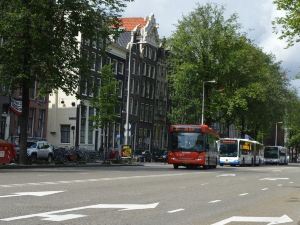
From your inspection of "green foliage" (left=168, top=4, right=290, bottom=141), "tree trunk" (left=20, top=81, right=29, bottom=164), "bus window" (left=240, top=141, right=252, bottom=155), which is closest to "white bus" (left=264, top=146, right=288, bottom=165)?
"green foliage" (left=168, top=4, right=290, bottom=141)

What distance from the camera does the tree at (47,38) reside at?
3631 centimetres

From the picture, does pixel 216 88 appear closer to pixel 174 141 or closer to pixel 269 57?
pixel 269 57

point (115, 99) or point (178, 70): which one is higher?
point (178, 70)

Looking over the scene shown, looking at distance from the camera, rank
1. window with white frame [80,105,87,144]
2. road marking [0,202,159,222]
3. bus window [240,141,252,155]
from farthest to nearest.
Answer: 1. window with white frame [80,105,87,144]
2. bus window [240,141,252,155]
3. road marking [0,202,159,222]

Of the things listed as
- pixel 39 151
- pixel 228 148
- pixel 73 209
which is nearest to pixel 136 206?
pixel 73 209

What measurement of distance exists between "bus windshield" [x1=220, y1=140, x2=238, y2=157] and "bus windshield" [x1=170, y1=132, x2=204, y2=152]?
80.1 feet

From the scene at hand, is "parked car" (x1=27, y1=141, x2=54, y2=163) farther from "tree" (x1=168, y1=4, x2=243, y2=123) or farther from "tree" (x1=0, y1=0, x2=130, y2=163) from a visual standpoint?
"tree" (x1=168, y1=4, x2=243, y2=123)

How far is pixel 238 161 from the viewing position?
69.4 meters

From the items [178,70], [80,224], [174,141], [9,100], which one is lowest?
[80,224]

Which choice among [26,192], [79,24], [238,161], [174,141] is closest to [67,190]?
[26,192]

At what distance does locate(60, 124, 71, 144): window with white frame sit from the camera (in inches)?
2837

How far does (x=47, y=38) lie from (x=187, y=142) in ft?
43.4

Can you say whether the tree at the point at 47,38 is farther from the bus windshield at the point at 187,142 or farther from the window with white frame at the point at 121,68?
the window with white frame at the point at 121,68

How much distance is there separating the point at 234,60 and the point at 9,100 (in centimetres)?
2994
